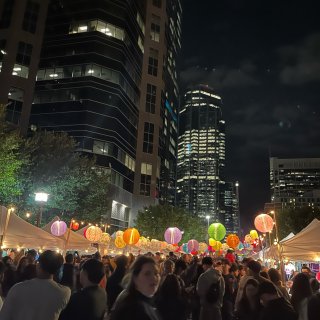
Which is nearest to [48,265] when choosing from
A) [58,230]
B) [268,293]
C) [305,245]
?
[268,293]

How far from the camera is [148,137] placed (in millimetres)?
58500

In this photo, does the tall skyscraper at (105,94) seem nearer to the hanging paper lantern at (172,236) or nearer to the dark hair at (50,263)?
the hanging paper lantern at (172,236)

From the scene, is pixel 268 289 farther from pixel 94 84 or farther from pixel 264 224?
pixel 94 84

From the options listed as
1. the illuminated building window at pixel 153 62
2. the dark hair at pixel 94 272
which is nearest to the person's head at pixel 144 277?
the dark hair at pixel 94 272

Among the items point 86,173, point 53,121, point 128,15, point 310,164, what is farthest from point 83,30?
point 310,164

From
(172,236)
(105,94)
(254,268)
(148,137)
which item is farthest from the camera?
(148,137)

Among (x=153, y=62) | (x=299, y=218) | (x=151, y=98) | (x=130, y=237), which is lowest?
(x=130, y=237)

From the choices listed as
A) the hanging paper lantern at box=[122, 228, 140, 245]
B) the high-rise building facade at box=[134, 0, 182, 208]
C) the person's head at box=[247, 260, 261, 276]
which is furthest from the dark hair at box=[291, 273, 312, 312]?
the high-rise building facade at box=[134, 0, 182, 208]

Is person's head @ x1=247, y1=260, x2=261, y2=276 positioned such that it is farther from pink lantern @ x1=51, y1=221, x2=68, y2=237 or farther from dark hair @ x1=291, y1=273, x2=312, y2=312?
pink lantern @ x1=51, y1=221, x2=68, y2=237

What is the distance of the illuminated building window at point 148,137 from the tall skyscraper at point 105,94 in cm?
16

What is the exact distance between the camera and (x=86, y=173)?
30344 millimetres

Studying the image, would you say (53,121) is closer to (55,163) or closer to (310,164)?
(55,163)

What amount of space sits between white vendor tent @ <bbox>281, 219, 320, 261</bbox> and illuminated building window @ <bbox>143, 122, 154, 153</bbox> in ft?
149

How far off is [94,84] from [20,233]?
3726 centimetres
